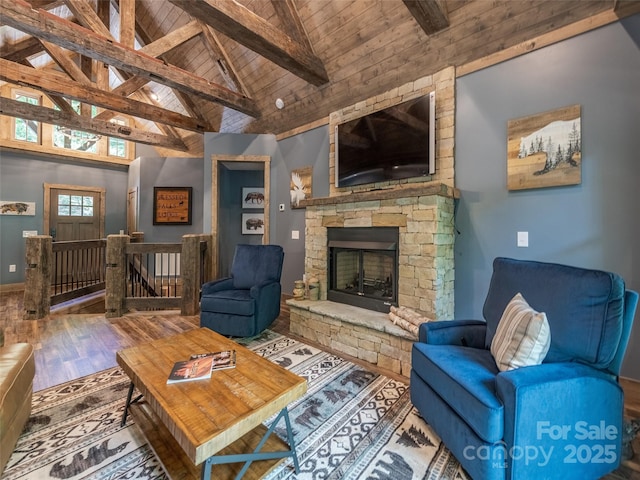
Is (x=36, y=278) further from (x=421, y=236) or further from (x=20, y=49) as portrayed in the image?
(x=421, y=236)

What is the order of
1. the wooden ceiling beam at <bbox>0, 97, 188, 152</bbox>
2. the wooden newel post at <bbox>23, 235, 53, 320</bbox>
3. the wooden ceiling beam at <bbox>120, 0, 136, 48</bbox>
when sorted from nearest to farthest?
the wooden ceiling beam at <bbox>120, 0, 136, 48</bbox>, the wooden newel post at <bbox>23, 235, 53, 320</bbox>, the wooden ceiling beam at <bbox>0, 97, 188, 152</bbox>

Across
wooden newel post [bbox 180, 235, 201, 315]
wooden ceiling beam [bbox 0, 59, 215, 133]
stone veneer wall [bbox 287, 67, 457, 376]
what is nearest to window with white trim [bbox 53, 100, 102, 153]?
wooden ceiling beam [bbox 0, 59, 215, 133]

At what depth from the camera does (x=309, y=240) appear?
364 cm

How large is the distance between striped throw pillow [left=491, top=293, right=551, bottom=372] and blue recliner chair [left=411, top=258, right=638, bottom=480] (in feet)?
0.15

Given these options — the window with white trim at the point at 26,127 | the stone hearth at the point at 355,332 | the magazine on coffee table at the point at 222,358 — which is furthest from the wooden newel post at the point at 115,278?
the window with white trim at the point at 26,127

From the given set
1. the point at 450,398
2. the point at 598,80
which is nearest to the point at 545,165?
the point at 598,80

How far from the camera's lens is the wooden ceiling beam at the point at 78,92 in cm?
372

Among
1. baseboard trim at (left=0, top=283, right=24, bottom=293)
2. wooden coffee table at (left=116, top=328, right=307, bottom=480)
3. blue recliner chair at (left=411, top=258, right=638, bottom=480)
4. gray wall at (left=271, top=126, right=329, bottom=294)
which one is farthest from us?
baseboard trim at (left=0, top=283, right=24, bottom=293)

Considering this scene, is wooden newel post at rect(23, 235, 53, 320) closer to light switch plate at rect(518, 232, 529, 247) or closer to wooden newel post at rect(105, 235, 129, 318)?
wooden newel post at rect(105, 235, 129, 318)

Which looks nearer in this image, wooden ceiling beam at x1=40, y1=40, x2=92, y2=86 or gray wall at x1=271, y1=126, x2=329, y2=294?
gray wall at x1=271, y1=126, x2=329, y2=294

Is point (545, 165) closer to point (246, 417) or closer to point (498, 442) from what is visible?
point (498, 442)

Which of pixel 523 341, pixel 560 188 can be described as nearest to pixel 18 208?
pixel 523 341

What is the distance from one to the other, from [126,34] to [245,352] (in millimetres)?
Result: 4275

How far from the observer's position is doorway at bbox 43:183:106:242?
230 inches
